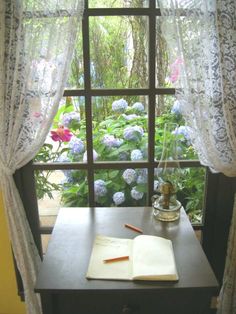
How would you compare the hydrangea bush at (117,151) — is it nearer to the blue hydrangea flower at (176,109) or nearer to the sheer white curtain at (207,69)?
the blue hydrangea flower at (176,109)

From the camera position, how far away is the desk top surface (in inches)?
42.4

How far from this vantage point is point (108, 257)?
119cm

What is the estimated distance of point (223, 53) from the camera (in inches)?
51.3

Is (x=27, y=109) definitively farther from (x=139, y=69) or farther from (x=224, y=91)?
(x=224, y=91)

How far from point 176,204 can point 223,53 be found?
63cm

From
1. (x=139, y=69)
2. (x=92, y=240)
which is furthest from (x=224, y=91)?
(x=92, y=240)

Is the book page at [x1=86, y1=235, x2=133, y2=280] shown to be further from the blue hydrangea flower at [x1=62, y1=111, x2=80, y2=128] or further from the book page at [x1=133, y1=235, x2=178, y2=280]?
the blue hydrangea flower at [x1=62, y1=111, x2=80, y2=128]

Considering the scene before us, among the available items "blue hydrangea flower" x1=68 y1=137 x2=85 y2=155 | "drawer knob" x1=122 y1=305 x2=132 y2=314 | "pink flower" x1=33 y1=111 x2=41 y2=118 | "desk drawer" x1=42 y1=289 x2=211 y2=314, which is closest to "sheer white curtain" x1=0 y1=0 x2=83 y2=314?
"pink flower" x1=33 y1=111 x2=41 y2=118

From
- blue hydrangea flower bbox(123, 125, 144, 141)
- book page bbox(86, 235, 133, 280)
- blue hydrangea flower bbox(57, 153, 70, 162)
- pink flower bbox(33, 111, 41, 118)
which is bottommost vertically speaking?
book page bbox(86, 235, 133, 280)

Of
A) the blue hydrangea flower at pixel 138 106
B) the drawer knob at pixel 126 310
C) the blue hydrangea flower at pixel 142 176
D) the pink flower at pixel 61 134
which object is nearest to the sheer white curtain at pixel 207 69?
the blue hydrangea flower at pixel 138 106

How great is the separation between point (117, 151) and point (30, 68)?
563 mm

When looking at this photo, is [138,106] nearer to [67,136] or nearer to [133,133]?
[133,133]

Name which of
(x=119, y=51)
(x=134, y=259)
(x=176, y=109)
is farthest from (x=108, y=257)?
(x=119, y=51)

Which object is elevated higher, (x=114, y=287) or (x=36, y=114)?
(x=36, y=114)
